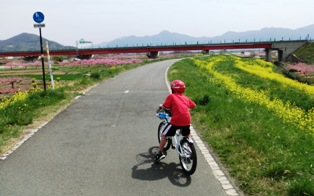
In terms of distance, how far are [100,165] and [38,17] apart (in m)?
10.1

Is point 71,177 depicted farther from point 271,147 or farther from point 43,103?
point 43,103

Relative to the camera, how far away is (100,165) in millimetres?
5852

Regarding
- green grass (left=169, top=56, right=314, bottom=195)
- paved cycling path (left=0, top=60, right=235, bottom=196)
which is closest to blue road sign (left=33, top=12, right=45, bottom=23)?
paved cycling path (left=0, top=60, right=235, bottom=196)

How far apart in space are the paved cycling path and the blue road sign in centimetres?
611

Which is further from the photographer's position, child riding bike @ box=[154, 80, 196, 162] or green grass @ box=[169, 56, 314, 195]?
child riding bike @ box=[154, 80, 196, 162]

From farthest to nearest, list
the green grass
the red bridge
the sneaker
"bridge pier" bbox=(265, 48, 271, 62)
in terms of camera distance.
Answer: "bridge pier" bbox=(265, 48, 271, 62)
the red bridge
the sneaker
the green grass

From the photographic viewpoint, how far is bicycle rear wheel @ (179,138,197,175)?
5.20m

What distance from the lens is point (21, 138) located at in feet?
25.6

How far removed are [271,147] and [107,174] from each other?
138 inches

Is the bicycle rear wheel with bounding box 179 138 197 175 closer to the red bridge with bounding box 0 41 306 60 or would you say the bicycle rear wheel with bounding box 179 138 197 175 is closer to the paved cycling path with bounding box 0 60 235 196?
the paved cycling path with bounding box 0 60 235 196

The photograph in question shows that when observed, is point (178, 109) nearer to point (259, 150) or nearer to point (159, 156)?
point (159, 156)

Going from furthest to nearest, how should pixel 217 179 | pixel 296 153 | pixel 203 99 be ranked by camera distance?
pixel 203 99 → pixel 296 153 → pixel 217 179

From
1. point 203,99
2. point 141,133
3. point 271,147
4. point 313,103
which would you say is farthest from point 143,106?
point 313,103

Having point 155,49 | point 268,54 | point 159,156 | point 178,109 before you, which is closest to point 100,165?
point 159,156
